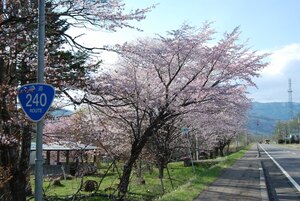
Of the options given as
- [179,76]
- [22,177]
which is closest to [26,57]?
[22,177]

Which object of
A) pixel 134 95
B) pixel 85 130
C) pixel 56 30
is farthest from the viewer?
pixel 85 130

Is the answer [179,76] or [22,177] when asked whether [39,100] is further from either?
[179,76]

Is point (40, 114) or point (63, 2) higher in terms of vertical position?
point (63, 2)

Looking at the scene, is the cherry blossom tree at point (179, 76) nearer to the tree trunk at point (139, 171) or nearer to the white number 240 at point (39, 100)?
the tree trunk at point (139, 171)

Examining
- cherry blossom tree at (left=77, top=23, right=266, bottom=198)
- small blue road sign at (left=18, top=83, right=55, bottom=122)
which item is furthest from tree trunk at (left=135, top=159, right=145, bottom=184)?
small blue road sign at (left=18, top=83, right=55, bottom=122)

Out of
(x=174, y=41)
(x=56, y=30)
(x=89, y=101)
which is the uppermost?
(x=174, y=41)

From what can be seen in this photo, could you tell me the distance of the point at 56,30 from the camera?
10.2m

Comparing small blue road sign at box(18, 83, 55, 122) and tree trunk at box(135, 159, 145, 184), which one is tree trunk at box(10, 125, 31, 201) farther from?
tree trunk at box(135, 159, 145, 184)

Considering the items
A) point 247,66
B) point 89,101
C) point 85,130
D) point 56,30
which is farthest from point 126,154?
point 56,30

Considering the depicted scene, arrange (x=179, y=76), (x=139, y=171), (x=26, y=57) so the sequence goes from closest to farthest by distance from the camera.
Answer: (x=26, y=57)
(x=179, y=76)
(x=139, y=171)

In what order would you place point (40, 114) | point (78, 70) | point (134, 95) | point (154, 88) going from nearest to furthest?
point (40, 114), point (78, 70), point (134, 95), point (154, 88)

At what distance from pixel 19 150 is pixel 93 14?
5151mm

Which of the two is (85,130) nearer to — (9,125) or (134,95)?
(134,95)

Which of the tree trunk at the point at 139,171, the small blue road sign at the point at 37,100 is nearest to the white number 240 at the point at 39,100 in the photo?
the small blue road sign at the point at 37,100
